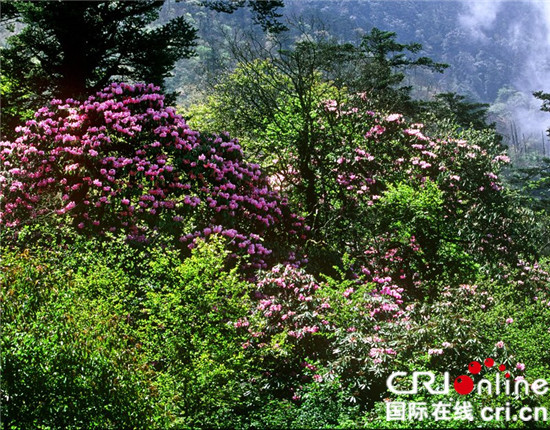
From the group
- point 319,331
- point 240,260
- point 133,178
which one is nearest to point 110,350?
point 319,331

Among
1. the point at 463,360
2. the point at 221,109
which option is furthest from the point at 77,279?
the point at 221,109

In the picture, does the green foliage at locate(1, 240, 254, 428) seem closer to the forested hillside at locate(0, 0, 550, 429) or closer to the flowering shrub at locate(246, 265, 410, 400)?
the forested hillside at locate(0, 0, 550, 429)

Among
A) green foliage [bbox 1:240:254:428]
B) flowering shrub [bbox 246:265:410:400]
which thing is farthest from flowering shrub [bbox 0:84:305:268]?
green foliage [bbox 1:240:254:428]

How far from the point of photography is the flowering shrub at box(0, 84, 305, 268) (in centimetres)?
930

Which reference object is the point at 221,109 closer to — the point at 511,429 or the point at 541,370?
the point at 541,370

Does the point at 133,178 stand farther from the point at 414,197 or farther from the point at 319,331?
the point at 414,197

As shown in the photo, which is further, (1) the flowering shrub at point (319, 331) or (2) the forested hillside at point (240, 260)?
(1) the flowering shrub at point (319, 331)

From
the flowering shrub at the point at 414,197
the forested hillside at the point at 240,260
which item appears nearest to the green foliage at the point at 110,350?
the forested hillside at the point at 240,260

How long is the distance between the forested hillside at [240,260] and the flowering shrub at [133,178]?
42 mm

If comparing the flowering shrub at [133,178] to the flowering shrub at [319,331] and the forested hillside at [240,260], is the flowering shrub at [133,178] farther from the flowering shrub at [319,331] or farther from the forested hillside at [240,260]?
the flowering shrub at [319,331]

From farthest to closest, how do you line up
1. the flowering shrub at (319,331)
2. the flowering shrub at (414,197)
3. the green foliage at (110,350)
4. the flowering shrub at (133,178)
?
the flowering shrub at (414,197) < the flowering shrub at (133,178) < the flowering shrub at (319,331) < the green foliage at (110,350)

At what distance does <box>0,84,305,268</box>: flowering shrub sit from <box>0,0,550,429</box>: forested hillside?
42mm

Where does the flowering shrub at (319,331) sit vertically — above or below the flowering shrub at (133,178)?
below

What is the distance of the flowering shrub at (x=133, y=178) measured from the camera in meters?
9.30
